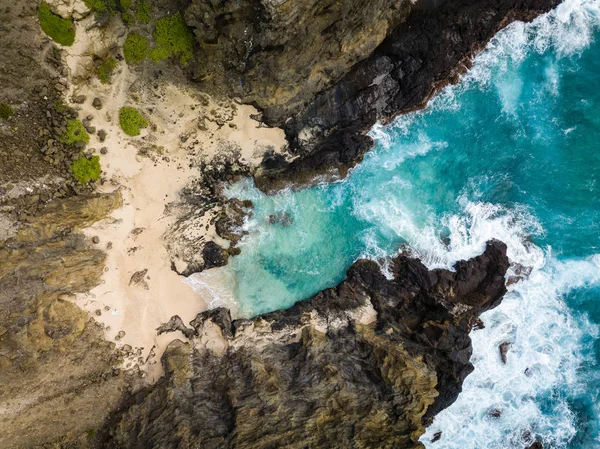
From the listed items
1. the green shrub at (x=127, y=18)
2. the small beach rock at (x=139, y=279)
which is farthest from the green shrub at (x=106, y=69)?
the small beach rock at (x=139, y=279)

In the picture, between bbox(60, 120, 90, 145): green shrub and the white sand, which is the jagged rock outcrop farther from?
bbox(60, 120, 90, 145): green shrub

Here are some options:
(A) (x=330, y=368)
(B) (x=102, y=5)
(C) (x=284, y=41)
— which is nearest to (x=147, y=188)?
(B) (x=102, y=5)

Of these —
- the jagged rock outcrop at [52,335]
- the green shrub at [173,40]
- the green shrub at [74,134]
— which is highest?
the green shrub at [173,40]

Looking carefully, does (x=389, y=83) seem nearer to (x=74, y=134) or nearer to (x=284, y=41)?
(x=284, y=41)

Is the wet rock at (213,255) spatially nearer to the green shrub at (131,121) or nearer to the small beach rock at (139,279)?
the small beach rock at (139,279)

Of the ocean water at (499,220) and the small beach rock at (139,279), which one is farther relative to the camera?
the ocean water at (499,220)

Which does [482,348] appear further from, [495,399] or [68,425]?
[68,425]
